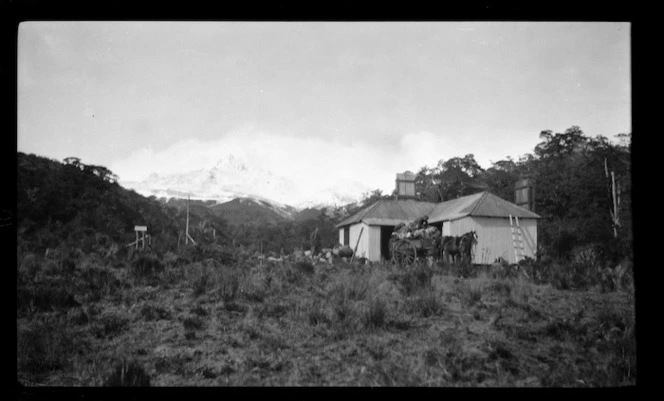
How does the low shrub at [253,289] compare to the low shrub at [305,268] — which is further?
the low shrub at [305,268]

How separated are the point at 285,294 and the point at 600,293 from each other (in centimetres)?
461

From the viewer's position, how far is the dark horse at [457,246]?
946 cm

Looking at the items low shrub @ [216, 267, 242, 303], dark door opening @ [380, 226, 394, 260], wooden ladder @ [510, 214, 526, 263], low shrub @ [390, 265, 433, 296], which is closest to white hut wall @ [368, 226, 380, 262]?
dark door opening @ [380, 226, 394, 260]

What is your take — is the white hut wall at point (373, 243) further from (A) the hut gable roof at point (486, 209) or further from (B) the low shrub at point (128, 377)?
(B) the low shrub at point (128, 377)

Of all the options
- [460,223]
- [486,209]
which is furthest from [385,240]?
[486,209]

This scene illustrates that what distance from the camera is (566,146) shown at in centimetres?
779

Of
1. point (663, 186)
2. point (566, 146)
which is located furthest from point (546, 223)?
point (663, 186)

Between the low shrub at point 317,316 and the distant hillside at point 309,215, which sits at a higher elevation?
the distant hillside at point 309,215

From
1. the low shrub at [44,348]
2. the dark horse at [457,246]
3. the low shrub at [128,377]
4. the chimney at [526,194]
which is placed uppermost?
the chimney at [526,194]

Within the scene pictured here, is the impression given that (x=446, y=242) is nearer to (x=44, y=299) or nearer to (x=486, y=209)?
(x=486, y=209)

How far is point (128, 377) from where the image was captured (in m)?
3.94

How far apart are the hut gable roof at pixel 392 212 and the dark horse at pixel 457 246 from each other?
421 centimetres

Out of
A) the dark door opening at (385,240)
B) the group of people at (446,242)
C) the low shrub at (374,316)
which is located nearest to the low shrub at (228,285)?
the low shrub at (374,316)
